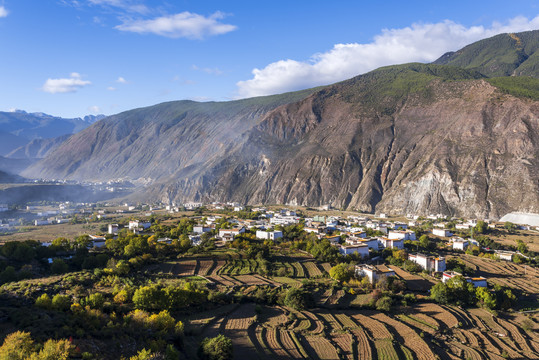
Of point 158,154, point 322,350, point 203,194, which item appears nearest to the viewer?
point 322,350

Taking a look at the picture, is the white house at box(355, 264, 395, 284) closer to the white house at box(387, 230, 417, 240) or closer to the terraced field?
the terraced field

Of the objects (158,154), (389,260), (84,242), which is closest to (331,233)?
(389,260)

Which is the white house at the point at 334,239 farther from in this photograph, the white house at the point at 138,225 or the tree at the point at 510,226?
the tree at the point at 510,226

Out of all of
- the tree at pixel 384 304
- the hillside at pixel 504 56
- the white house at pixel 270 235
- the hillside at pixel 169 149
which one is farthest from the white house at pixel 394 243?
the hillside at pixel 504 56

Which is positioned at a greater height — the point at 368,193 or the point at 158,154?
the point at 158,154

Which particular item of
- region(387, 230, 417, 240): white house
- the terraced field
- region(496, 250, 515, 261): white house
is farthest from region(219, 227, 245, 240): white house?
region(496, 250, 515, 261): white house

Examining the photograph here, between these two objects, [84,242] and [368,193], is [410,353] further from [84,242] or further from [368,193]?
[368,193]
